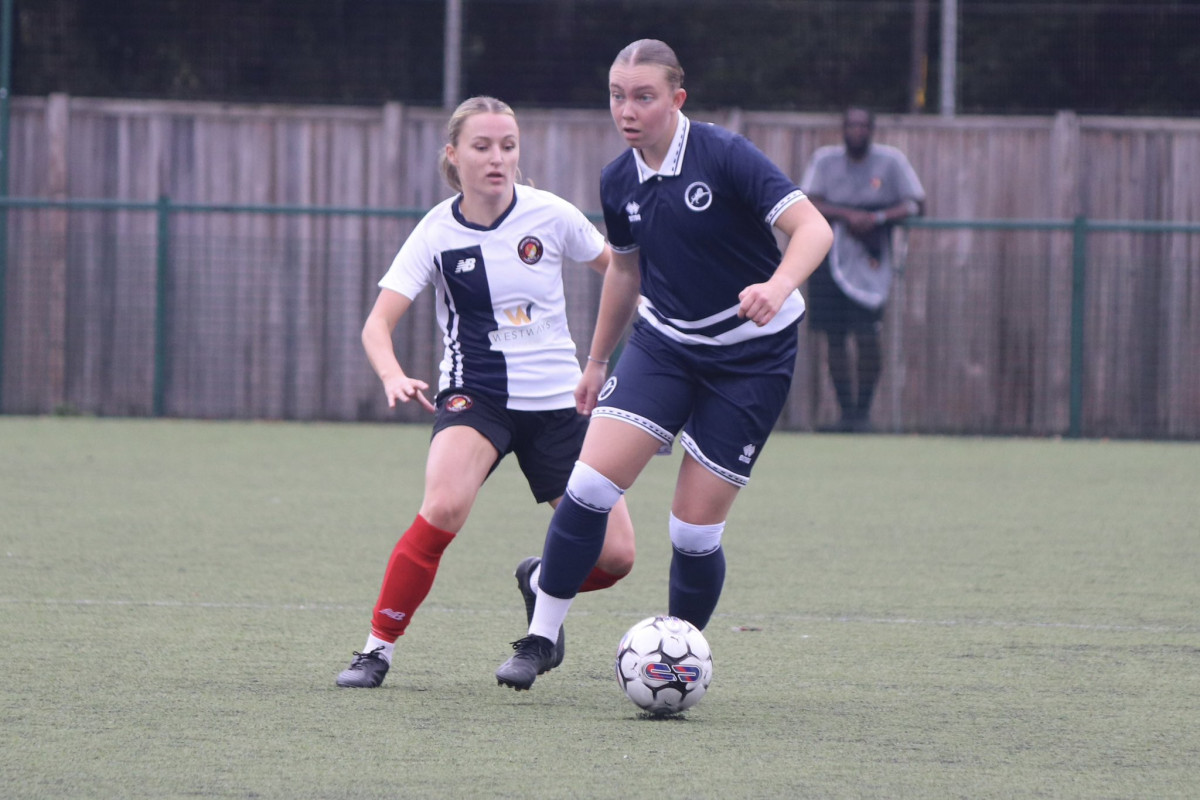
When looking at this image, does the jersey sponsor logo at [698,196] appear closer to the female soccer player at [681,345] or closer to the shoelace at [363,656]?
the female soccer player at [681,345]

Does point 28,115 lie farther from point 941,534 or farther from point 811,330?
point 941,534

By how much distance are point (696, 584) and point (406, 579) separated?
0.79m

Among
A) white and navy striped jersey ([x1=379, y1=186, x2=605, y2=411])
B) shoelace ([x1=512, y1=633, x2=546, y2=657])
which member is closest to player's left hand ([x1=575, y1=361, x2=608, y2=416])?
white and navy striped jersey ([x1=379, y1=186, x2=605, y2=411])

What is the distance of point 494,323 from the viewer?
4879 millimetres

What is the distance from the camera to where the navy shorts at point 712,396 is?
4.47 metres

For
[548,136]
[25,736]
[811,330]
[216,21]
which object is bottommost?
[25,736]

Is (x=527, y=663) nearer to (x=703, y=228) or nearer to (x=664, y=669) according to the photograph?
(x=664, y=669)

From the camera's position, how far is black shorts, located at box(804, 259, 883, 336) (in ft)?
43.2

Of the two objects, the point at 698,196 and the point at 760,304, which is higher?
the point at 698,196

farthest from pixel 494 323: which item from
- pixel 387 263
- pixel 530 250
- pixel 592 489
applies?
pixel 387 263

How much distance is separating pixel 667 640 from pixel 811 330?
30.8 feet

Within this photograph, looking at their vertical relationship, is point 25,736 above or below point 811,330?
below

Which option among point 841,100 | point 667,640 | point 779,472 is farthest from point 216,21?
point 667,640

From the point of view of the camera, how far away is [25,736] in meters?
3.81
